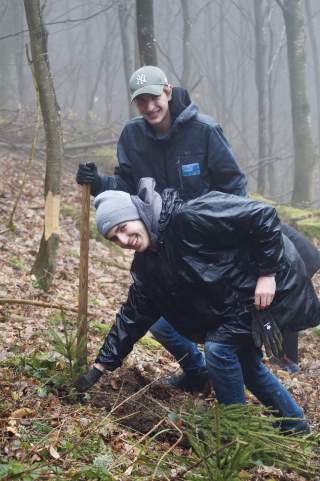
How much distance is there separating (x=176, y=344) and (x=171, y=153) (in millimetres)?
1485

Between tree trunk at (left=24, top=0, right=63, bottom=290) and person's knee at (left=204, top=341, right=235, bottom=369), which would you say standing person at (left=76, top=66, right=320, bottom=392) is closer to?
person's knee at (left=204, top=341, right=235, bottom=369)

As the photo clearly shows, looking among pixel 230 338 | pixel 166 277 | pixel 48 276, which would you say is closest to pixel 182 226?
pixel 166 277

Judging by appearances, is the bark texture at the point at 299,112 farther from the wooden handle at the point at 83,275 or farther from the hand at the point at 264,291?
the hand at the point at 264,291

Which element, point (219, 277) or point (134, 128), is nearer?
point (219, 277)

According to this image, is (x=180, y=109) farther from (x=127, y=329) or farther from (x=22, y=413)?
(x=22, y=413)

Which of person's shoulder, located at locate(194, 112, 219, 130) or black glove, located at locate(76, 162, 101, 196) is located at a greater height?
person's shoulder, located at locate(194, 112, 219, 130)

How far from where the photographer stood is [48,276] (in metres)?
5.82

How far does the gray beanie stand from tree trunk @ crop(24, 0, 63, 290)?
8.44ft

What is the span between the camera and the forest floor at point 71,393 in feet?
9.07

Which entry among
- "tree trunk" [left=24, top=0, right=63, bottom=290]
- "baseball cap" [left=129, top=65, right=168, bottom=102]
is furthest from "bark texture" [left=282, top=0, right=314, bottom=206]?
"baseball cap" [left=129, top=65, right=168, bottom=102]

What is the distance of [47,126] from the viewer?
5539 millimetres

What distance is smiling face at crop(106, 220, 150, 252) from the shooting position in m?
3.02

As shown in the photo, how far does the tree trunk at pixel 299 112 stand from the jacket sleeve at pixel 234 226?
9.03 metres

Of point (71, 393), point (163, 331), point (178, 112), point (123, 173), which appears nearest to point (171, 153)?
point (178, 112)
